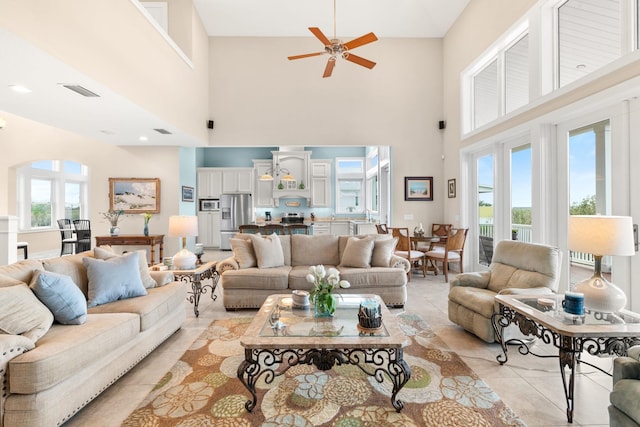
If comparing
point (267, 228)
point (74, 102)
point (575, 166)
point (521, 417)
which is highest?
point (74, 102)

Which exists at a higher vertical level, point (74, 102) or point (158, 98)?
point (158, 98)

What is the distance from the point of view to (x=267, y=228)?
→ 239 inches

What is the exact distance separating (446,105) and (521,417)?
5.72 metres

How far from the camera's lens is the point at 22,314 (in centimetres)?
181

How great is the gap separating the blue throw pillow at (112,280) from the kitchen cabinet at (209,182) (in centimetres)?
635

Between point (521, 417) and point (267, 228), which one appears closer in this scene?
point (521, 417)

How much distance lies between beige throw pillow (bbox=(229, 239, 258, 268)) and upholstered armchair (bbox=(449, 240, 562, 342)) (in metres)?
2.41

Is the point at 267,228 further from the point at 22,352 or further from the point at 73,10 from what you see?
the point at 22,352

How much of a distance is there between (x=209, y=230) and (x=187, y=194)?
2460 millimetres

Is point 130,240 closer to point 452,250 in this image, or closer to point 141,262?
point 141,262

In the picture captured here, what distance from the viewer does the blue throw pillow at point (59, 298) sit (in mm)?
2012

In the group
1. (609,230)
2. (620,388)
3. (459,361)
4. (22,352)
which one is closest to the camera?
(620,388)

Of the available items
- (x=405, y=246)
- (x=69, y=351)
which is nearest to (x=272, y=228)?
(x=405, y=246)

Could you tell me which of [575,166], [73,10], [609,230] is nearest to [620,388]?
[609,230]
